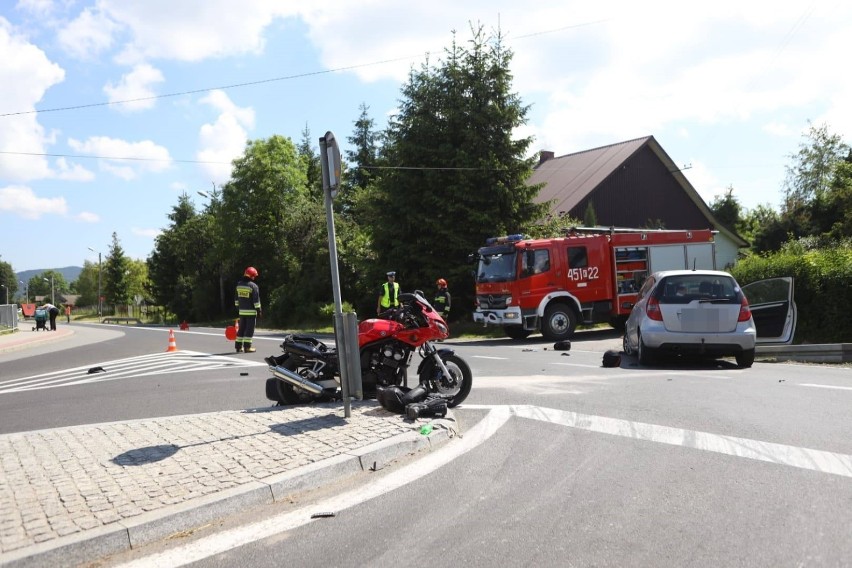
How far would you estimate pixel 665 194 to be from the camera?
39.4 meters

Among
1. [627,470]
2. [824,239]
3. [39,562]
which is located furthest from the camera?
[824,239]

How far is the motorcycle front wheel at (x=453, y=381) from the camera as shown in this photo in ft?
24.7

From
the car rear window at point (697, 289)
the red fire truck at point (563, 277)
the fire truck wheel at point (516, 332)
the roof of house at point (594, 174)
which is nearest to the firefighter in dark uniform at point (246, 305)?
the red fire truck at point (563, 277)

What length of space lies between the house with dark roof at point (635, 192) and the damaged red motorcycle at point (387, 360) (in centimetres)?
2898

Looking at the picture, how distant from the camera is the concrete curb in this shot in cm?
A: 344

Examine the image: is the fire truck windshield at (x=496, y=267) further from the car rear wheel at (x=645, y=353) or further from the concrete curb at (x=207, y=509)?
the concrete curb at (x=207, y=509)

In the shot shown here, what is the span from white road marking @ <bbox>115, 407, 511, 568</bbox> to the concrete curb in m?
0.18

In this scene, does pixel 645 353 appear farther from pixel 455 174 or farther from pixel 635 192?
pixel 635 192

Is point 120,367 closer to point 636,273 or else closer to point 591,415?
point 591,415

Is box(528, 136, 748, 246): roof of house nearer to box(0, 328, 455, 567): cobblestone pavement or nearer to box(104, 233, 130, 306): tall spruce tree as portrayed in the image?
box(0, 328, 455, 567): cobblestone pavement

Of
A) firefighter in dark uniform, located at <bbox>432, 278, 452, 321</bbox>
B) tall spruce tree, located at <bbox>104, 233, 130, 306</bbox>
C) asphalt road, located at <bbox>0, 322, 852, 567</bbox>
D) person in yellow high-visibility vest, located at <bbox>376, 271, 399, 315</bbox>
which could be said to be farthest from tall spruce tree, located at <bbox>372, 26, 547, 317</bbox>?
tall spruce tree, located at <bbox>104, 233, 130, 306</bbox>

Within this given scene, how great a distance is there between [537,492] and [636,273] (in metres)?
15.7

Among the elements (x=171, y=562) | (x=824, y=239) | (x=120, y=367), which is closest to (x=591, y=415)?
(x=171, y=562)

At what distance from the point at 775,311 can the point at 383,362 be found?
9004 millimetres
